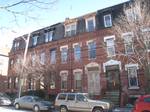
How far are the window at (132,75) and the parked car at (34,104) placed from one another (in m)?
7.73

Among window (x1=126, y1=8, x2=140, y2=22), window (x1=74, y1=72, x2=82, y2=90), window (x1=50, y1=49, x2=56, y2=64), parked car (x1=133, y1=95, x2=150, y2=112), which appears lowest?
parked car (x1=133, y1=95, x2=150, y2=112)

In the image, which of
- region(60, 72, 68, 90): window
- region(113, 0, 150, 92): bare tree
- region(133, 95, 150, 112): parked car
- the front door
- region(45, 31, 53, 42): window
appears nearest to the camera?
region(133, 95, 150, 112): parked car

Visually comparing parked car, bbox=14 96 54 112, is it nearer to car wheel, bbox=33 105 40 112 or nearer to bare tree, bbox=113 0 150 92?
car wheel, bbox=33 105 40 112

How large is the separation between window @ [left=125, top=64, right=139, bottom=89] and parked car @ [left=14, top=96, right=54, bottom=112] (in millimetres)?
7731

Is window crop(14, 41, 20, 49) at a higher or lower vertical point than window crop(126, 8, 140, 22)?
higher

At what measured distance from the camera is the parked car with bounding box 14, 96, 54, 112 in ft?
62.9

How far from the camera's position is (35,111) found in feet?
63.5

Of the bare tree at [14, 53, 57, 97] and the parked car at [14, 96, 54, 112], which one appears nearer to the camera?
the parked car at [14, 96, 54, 112]

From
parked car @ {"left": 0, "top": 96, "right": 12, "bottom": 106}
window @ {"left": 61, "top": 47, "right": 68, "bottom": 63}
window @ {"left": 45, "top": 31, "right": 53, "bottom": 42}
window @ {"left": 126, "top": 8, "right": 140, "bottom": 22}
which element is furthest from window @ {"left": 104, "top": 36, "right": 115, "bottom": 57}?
parked car @ {"left": 0, "top": 96, "right": 12, "bottom": 106}

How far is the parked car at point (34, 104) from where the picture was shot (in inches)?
755

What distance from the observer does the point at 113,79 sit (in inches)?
882

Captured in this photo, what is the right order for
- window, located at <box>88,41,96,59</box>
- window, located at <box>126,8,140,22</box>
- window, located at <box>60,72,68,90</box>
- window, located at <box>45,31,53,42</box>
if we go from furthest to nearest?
window, located at <box>45,31,53,42</box> → window, located at <box>60,72,68,90</box> → window, located at <box>88,41,96,59</box> → window, located at <box>126,8,140,22</box>

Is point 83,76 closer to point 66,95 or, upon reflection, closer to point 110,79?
point 110,79

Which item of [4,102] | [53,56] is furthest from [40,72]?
[4,102]
